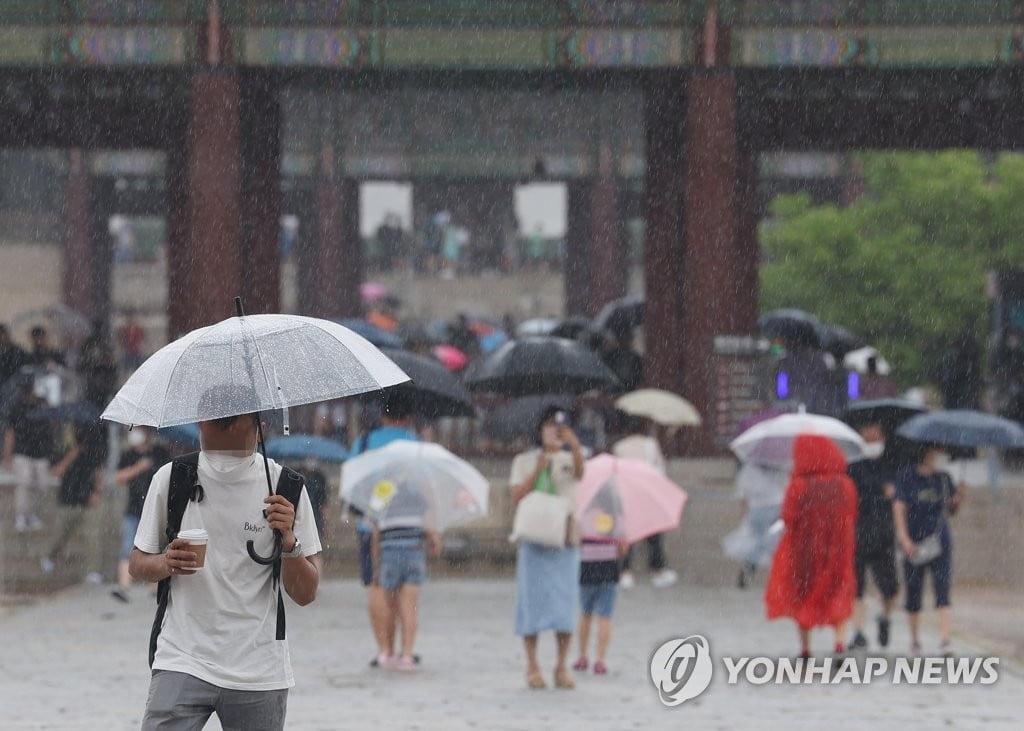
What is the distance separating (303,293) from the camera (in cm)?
4319

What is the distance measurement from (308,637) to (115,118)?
11822 millimetres

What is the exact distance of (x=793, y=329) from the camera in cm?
2308

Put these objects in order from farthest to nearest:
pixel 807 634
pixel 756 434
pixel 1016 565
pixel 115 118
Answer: pixel 115 118 → pixel 1016 565 → pixel 756 434 → pixel 807 634

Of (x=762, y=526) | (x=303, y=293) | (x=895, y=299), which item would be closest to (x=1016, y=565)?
(x=762, y=526)

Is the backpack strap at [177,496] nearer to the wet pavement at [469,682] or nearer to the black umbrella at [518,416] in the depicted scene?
the wet pavement at [469,682]

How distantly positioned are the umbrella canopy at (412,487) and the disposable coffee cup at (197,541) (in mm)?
5967

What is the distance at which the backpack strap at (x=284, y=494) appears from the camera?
19.0 feet

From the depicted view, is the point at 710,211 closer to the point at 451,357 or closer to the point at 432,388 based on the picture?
the point at 432,388

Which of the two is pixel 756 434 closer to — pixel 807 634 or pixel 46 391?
pixel 807 634

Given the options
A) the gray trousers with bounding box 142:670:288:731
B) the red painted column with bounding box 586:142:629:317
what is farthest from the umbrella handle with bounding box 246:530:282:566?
the red painted column with bounding box 586:142:629:317

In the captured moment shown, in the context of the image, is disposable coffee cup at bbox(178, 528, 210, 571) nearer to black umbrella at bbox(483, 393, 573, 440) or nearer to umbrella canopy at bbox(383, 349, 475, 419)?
umbrella canopy at bbox(383, 349, 475, 419)

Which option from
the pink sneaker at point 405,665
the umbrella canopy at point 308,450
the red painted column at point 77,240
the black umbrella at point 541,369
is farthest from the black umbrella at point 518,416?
the red painted column at point 77,240

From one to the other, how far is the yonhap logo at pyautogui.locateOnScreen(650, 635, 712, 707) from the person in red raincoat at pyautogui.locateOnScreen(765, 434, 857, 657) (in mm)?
658

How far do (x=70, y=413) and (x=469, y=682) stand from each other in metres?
6.22
